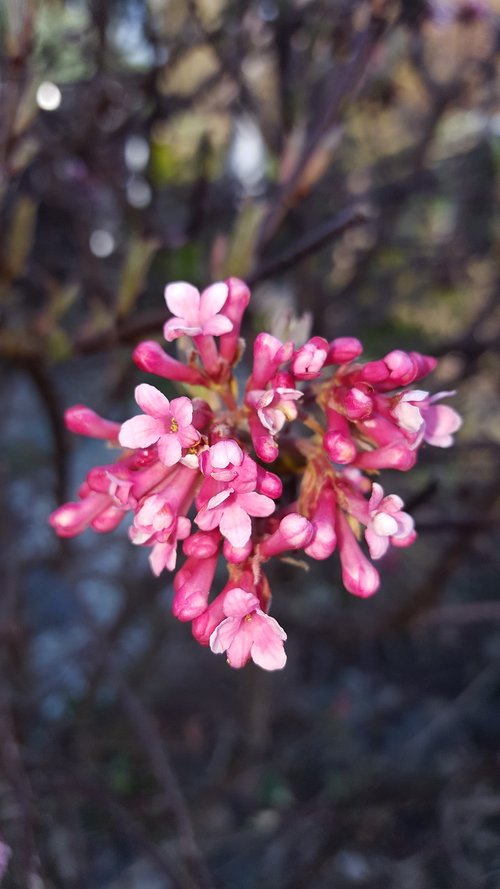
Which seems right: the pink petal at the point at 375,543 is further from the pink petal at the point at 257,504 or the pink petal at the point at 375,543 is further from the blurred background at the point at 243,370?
the blurred background at the point at 243,370

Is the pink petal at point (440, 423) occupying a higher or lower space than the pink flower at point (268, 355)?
lower

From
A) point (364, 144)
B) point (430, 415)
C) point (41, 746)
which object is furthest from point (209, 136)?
point (41, 746)

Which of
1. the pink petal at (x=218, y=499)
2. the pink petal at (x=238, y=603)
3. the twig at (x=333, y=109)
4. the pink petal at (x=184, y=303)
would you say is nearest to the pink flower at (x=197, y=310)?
the pink petal at (x=184, y=303)

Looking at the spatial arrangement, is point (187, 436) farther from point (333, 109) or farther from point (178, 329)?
point (333, 109)

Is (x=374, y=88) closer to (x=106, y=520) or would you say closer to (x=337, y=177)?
(x=337, y=177)

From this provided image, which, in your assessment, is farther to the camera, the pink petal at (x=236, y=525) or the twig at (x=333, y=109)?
the twig at (x=333, y=109)

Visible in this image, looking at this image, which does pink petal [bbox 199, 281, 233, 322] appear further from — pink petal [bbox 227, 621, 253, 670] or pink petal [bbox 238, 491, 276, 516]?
pink petal [bbox 227, 621, 253, 670]

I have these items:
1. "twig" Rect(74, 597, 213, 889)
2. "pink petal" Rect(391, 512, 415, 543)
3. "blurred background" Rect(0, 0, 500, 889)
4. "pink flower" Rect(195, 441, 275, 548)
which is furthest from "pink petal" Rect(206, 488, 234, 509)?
"twig" Rect(74, 597, 213, 889)
